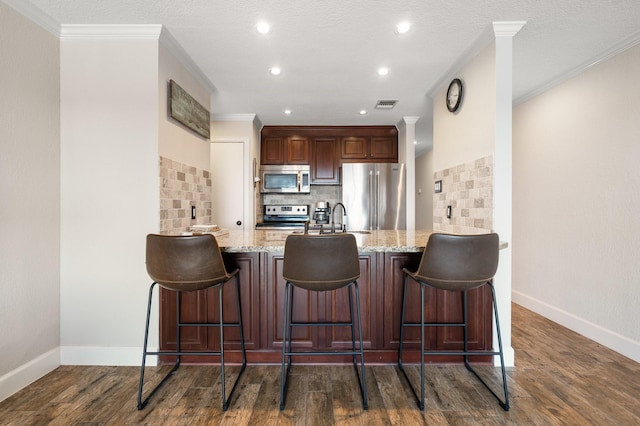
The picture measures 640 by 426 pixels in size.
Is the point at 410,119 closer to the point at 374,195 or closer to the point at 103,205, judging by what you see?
the point at 374,195

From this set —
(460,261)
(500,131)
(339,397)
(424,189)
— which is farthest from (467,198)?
(424,189)

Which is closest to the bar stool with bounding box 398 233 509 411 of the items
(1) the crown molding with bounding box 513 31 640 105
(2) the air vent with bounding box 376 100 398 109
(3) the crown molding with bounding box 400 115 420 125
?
(1) the crown molding with bounding box 513 31 640 105

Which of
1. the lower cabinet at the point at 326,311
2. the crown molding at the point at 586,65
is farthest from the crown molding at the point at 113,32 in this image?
the crown molding at the point at 586,65

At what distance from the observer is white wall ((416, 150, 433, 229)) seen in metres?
6.72

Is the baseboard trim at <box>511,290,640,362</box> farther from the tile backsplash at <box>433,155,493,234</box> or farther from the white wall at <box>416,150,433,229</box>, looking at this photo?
the white wall at <box>416,150,433,229</box>

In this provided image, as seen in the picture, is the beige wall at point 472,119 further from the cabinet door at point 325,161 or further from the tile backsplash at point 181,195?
the tile backsplash at point 181,195

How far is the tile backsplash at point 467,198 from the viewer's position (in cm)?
225

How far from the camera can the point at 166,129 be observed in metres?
2.30

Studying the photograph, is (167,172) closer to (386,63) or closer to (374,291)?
(374,291)

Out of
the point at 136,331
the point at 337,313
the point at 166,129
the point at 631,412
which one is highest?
the point at 166,129

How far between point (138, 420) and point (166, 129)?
1.81 meters

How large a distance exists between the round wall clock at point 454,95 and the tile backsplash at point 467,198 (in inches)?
21.1

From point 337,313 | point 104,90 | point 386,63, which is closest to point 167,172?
point 104,90

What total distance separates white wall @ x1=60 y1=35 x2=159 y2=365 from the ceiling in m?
0.36
